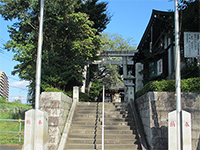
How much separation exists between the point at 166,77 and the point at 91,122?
21.1 ft

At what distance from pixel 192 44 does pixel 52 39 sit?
953 centimetres

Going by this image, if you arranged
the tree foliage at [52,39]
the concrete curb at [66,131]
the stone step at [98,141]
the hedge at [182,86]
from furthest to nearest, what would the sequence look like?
the tree foliage at [52,39] → the stone step at [98,141] → the concrete curb at [66,131] → the hedge at [182,86]

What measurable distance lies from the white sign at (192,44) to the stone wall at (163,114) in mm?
2117

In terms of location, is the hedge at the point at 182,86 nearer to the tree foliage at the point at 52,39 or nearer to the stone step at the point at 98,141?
the stone step at the point at 98,141

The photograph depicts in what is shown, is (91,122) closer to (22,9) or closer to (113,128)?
(113,128)

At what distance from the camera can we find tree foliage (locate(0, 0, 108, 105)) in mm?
14062

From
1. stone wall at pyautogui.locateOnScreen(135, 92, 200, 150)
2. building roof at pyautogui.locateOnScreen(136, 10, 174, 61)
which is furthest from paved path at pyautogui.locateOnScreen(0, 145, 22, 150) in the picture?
building roof at pyautogui.locateOnScreen(136, 10, 174, 61)

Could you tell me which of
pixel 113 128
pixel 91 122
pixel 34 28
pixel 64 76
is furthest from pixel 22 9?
pixel 113 128

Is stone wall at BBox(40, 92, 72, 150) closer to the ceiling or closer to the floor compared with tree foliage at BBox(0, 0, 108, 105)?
closer to the floor

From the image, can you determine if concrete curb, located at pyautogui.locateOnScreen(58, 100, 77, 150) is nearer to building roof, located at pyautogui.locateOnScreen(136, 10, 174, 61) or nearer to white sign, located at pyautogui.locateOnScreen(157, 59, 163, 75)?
white sign, located at pyautogui.locateOnScreen(157, 59, 163, 75)

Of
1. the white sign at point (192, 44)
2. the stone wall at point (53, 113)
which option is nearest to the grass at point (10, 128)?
the stone wall at point (53, 113)

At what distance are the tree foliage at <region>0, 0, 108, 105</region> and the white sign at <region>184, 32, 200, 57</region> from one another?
7649 millimetres

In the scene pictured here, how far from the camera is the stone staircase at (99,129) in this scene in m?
8.95

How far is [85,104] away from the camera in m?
12.8
